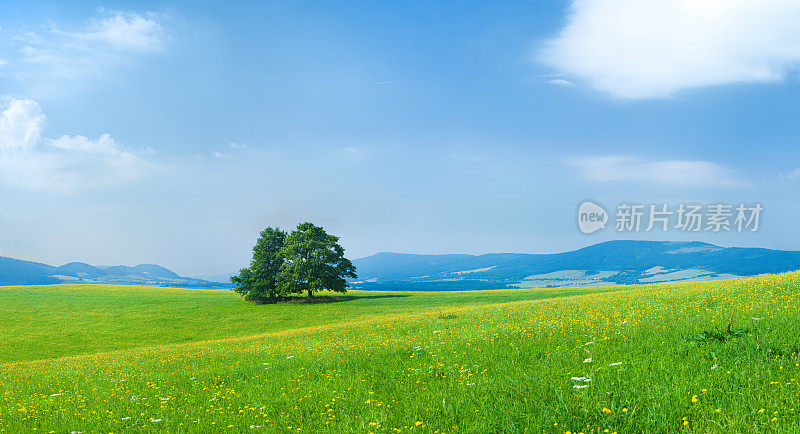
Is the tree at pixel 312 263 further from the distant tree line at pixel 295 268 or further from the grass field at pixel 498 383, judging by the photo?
the grass field at pixel 498 383

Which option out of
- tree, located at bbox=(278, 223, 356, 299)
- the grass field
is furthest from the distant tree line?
the grass field

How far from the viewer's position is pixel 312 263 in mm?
66375

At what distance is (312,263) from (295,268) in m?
2.69

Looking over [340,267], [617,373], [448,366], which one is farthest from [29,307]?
[617,373]

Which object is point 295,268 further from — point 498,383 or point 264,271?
point 498,383

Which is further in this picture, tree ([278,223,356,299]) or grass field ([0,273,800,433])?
tree ([278,223,356,299])

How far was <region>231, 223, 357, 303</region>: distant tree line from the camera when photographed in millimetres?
66562

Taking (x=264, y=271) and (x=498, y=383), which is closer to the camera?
(x=498, y=383)

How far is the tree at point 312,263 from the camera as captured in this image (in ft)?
218

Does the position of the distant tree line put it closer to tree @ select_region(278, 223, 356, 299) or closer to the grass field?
tree @ select_region(278, 223, 356, 299)

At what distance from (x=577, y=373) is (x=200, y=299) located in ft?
238

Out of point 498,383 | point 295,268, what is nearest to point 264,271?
point 295,268

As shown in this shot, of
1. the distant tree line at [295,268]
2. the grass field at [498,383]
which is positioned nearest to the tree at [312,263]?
the distant tree line at [295,268]

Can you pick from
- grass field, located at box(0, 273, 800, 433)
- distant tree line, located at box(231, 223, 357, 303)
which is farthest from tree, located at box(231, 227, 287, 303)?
grass field, located at box(0, 273, 800, 433)
